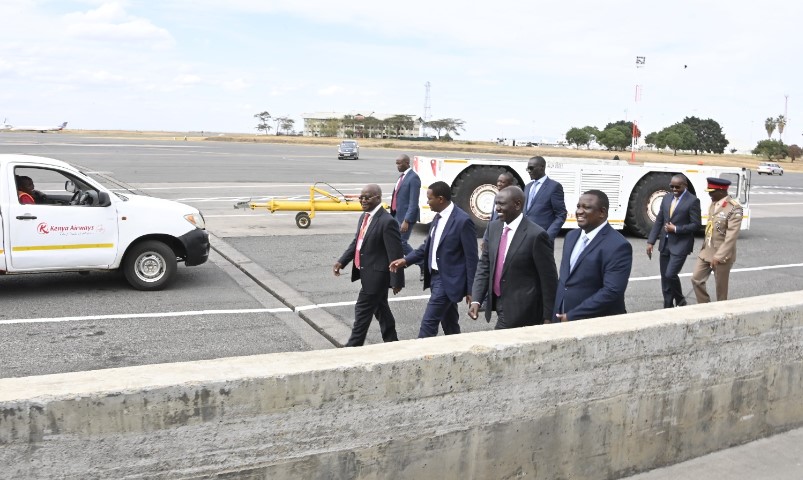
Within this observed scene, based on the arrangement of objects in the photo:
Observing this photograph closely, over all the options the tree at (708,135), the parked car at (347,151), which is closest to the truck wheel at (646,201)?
the parked car at (347,151)

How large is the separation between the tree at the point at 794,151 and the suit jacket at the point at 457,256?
114624 millimetres

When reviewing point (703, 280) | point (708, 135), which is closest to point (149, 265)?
point (703, 280)

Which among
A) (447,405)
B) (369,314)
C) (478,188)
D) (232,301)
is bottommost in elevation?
(232,301)

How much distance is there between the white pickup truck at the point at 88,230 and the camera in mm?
8797

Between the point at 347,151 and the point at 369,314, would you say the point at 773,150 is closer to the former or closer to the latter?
the point at 347,151

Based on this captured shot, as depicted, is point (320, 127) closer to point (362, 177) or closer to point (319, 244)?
point (362, 177)

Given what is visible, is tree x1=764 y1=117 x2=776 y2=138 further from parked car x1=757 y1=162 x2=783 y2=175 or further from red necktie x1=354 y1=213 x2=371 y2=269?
red necktie x1=354 y1=213 x2=371 y2=269

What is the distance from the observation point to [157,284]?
377 inches

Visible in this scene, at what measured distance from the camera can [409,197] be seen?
11.2 metres

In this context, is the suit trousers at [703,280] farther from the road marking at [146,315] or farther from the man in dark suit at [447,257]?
the road marking at [146,315]

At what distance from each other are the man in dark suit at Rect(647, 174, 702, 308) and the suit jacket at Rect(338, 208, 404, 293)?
11.9 feet

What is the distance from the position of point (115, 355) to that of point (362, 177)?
86.8 feet

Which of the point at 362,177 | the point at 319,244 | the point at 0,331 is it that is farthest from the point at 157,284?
the point at 362,177

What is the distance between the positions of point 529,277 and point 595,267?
1.62ft
